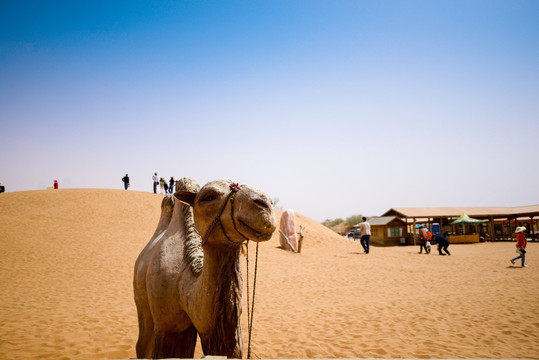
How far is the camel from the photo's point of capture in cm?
184

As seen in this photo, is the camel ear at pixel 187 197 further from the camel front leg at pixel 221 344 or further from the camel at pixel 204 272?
the camel front leg at pixel 221 344

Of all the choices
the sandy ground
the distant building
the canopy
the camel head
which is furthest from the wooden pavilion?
the camel head

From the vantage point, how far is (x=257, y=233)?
1730mm

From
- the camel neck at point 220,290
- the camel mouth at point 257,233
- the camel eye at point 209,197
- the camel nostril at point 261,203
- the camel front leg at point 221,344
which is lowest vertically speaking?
the camel front leg at point 221,344

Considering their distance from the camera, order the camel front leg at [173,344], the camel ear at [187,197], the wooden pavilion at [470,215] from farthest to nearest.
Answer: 1. the wooden pavilion at [470,215]
2. the camel front leg at [173,344]
3. the camel ear at [187,197]

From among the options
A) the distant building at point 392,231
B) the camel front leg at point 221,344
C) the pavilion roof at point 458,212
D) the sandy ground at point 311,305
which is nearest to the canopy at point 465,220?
the pavilion roof at point 458,212

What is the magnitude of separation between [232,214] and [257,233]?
23 centimetres

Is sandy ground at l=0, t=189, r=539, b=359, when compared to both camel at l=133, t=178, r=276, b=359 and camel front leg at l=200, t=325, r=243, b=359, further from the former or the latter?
camel front leg at l=200, t=325, r=243, b=359

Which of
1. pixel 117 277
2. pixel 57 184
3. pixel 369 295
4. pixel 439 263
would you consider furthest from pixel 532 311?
pixel 57 184

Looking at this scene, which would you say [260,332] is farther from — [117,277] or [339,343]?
[117,277]

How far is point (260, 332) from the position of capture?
593 centimetres

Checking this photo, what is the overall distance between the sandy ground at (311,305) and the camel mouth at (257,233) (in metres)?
4.01

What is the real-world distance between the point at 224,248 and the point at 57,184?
123 ft

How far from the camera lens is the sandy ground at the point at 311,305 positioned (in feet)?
17.0
